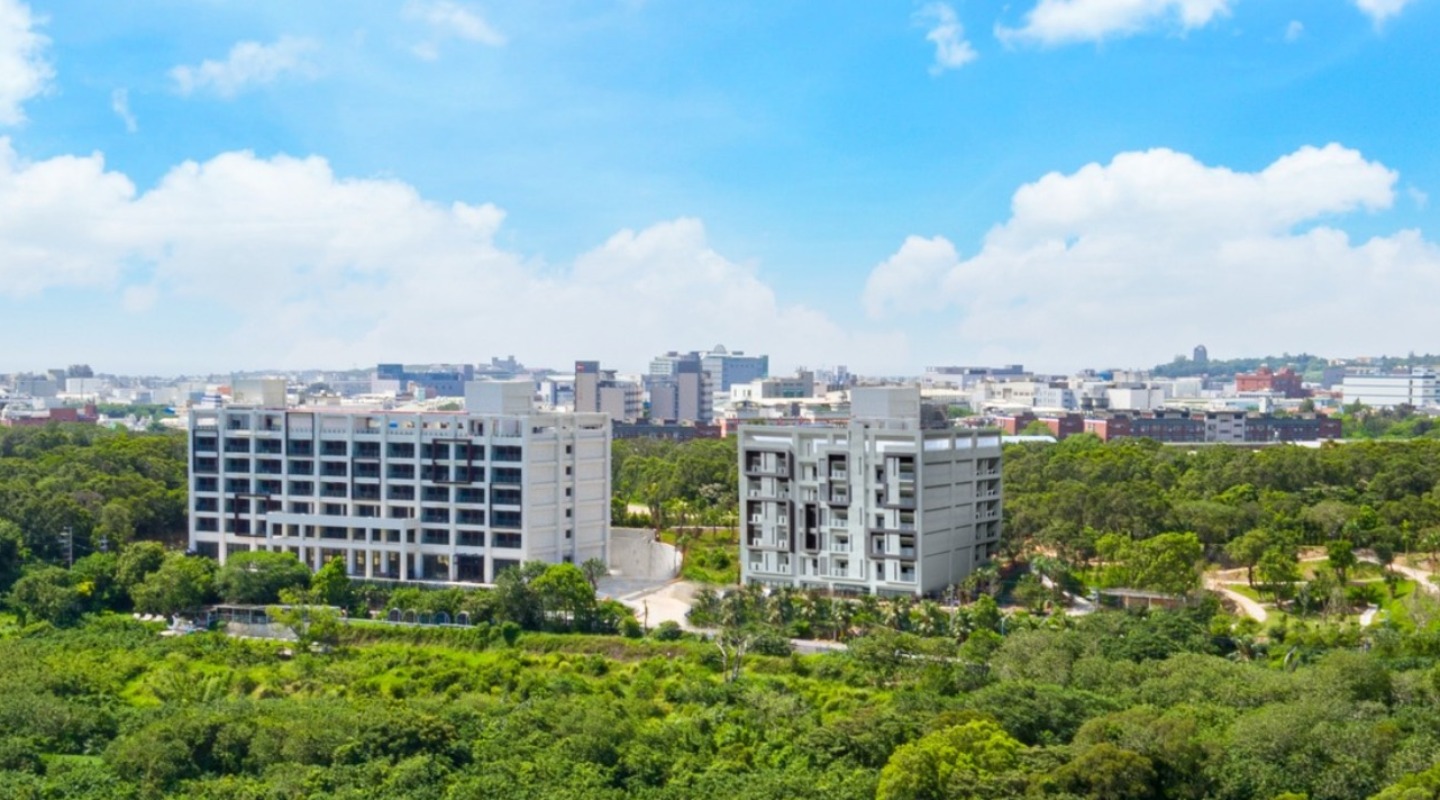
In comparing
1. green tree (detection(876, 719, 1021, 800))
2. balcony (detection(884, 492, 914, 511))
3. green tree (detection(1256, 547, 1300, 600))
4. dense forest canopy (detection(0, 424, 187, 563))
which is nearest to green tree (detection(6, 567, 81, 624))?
dense forest canopy (detection(0, 424, 187, 563))

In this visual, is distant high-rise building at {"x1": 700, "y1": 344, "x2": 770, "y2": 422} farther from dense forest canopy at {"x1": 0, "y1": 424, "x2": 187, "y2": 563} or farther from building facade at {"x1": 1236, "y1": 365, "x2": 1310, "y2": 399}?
dense forest canopy at {"x1": 0, "y1": 424, "x2": 187, "y2": 563}

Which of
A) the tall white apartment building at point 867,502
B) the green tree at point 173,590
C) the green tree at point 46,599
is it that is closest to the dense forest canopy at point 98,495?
the green tree at point 46,599

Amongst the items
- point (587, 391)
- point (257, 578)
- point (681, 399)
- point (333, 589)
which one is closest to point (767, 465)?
point (333, 589)

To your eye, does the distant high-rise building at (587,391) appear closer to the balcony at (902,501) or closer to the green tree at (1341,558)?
the balcony at (902,501)

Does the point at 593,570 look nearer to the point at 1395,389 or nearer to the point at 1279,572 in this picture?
the point at 1279,572

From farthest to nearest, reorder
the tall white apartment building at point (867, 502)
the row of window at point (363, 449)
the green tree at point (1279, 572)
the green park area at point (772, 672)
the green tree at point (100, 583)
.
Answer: the row of window at point (363, 449)
the green tree at point (100, 583)
the tall white apartment building at point (867, 502)
the green tree at point (1279, 572)
the green park area at point (772, 672)
